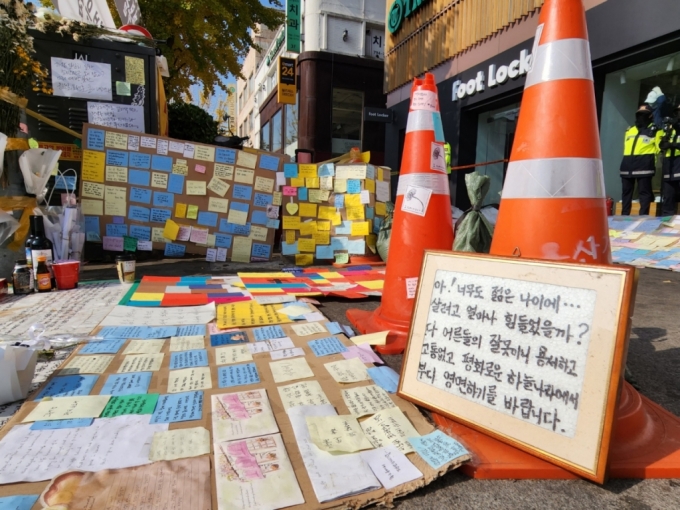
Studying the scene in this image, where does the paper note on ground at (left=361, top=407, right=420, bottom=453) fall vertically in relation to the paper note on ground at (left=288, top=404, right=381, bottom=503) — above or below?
above

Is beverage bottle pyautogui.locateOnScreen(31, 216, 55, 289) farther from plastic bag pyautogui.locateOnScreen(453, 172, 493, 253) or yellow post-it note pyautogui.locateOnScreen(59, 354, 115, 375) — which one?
plastic bag pyautogui.locateOnScreen(453, 172, 493, 253)

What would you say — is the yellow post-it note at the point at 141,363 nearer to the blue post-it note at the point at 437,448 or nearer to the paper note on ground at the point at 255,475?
the paper note on ground at the point at 255,475

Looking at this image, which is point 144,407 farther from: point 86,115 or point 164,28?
point 164,28

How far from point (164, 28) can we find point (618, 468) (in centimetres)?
1056

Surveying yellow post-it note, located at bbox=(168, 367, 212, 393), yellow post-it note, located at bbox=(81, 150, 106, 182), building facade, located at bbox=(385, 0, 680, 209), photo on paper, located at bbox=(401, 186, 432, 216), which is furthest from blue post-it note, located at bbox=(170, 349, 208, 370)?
building facade, located at bbox=(385, 0, 680, 209)

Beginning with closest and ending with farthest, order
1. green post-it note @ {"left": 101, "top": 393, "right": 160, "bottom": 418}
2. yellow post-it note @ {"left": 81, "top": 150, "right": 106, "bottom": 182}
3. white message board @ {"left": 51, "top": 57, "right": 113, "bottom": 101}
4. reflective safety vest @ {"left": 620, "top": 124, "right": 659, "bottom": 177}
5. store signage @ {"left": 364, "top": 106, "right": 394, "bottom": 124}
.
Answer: green post-it note @ {"left": 101, "top": 393, "right": 160, "bottom": 418}
yellow post-it note @ {"left": 81, "top": 150, "right": 106, "bottom": 182}
white message board @ {"left": 51, "top": 57, "right": 113, "bottom": 101}
reflective safety vest @ {"left": 620, "top": 124, "right": 659, "bottom": 177}
store signage @ {"left": 364, "top": 106, "right": 394, "bottom": 124}

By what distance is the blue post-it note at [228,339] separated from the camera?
2094mm

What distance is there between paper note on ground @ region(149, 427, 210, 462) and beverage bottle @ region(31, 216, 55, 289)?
266 cm

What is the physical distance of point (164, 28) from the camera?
28.6 feet

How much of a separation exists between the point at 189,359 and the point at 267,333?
0.48m

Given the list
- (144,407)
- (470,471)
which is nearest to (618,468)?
(470,471)

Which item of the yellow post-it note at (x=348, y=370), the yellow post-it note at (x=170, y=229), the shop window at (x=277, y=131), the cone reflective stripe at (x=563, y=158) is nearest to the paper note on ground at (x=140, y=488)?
the yellow post-it note at (x=348, y=370)

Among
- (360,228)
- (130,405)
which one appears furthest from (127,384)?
(360,228)

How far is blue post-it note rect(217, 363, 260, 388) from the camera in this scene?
1.65 metres
